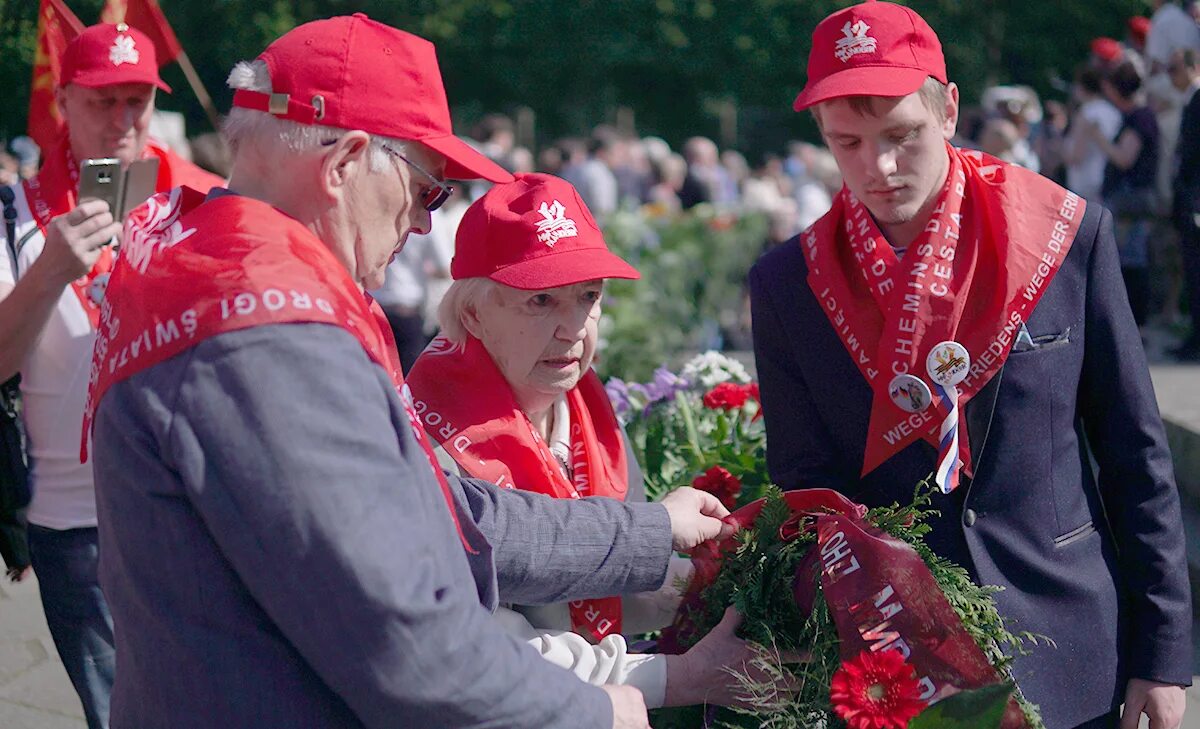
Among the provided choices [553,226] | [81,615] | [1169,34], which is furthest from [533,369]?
[1169,34]

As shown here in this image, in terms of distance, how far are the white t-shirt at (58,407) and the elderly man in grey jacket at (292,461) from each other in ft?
5.00

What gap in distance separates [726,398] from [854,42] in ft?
6.43

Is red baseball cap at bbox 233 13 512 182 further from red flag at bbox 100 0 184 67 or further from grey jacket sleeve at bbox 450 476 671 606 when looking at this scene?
red flag at bbox 100 0 184 67

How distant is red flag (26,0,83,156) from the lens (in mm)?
4008

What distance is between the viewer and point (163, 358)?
1.67 m

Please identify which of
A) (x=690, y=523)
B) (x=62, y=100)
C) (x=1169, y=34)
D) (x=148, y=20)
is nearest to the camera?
(x=690, y=523)

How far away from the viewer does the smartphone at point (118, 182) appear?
340 centimetres

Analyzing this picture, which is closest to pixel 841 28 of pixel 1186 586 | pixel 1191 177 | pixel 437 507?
pixel 1186 586

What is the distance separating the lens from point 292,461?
1.58 metres

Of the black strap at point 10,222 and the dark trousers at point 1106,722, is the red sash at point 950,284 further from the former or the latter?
the black strap at point 10,222

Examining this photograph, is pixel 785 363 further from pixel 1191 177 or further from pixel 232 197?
pixel 1191 177

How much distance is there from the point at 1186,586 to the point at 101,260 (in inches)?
105

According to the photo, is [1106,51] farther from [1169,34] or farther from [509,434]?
[509,434]

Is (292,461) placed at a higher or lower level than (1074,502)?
higher
